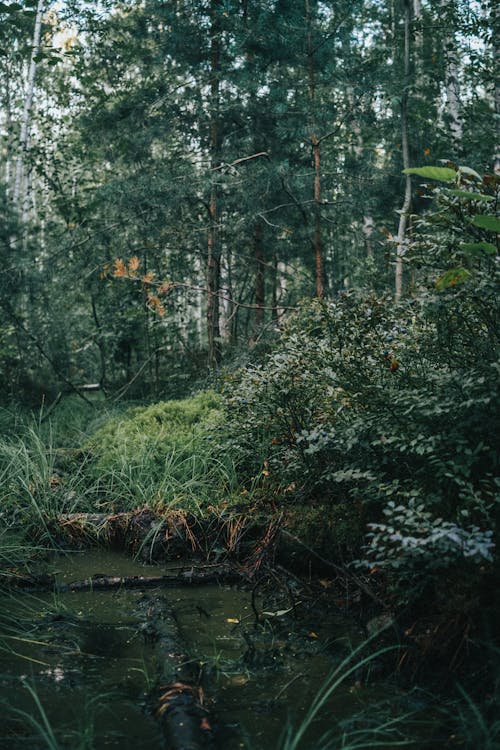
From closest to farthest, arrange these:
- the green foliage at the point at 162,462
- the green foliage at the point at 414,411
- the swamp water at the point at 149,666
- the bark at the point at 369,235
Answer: the swamp water at the point at 149,666, the green foliage at the point at 414,411, the green foliage at the point at 162,462, the bark at the point at 369,235

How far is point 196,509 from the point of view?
504cm

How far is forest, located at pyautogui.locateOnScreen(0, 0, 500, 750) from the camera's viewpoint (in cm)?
260

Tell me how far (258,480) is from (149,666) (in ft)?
8.18

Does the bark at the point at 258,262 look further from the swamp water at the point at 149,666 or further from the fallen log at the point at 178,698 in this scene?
the fallen log at the point at 178,698

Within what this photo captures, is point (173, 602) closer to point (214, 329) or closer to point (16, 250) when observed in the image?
point (214, 329)

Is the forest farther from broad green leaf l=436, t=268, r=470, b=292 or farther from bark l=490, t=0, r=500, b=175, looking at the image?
bark l=490, t=0, r=500, b=175

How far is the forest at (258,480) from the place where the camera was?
260 cm

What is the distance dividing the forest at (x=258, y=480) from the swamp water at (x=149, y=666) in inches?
0.6

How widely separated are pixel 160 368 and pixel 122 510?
260 inches

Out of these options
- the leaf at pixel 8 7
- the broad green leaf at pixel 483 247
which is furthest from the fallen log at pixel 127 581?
the leaf at pixel 8 7

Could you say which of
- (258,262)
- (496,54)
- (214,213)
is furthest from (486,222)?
(258,262)

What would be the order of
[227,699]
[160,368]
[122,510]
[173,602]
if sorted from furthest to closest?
1. [160,368]
2. [122,510]
3. [173,602]
4. [227,699]

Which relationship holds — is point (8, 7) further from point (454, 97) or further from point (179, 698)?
point (454, 97)

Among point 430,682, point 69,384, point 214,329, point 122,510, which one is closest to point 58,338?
point 69,384
